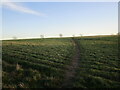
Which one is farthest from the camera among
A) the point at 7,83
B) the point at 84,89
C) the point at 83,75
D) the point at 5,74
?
the point at 5,74

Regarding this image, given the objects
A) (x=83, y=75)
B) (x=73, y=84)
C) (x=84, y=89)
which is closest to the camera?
(x=84, y=89)

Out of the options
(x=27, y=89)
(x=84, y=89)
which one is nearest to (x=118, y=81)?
(x=84, y=89)

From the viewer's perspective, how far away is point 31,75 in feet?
38.7

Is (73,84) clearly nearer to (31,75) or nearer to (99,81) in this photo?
(99,81)

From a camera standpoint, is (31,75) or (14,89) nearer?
(14,89)

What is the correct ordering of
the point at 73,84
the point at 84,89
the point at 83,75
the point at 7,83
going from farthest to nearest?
the point at 83,75 → the point at 7,83 → the point at 73,84 → the point at 84,89

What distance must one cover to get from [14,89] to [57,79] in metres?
3.58

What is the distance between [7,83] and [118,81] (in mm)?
9695

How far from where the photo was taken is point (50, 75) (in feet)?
38.2

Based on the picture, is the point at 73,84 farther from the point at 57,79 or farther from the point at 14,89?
the point at 14,89

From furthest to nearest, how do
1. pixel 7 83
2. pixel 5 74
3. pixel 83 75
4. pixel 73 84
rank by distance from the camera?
pixel 5 74, pixel 83 75, pixel 7 83, pixel 73 84

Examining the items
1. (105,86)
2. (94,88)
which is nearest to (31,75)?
(94,88)

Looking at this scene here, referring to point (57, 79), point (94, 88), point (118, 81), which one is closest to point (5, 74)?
point (57, 79)

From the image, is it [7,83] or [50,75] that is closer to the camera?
[7,83]
